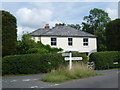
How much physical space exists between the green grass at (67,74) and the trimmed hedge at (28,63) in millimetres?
3760

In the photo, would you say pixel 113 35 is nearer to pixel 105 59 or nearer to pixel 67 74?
pixel 105 59

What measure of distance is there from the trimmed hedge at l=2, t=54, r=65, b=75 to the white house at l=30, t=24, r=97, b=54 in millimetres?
16907

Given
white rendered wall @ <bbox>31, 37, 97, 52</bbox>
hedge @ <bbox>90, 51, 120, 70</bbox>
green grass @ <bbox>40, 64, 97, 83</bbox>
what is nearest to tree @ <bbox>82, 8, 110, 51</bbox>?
white rendered wall @ <bbox>31, 37, 97, 52</bbox>

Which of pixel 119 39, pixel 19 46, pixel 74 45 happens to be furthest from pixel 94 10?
pixel 19 46

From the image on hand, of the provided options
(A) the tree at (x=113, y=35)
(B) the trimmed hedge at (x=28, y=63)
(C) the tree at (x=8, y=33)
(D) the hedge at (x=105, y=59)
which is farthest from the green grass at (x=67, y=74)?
(A) the tree at (x=113, y=35)

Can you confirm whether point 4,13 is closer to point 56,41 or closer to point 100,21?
point 56,41

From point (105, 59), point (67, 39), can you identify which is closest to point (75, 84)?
A: point (105, 59)

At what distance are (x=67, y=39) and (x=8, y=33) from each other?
18.6 meters

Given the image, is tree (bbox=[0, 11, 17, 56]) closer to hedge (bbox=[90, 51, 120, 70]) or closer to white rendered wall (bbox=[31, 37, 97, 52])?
hedge (bbox=[90, 51, 120, 70])

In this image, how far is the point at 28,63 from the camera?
16.7 meters

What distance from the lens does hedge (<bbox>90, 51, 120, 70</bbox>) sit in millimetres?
20297

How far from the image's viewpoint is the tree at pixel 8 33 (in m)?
17.8

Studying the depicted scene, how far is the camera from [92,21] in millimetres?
60031

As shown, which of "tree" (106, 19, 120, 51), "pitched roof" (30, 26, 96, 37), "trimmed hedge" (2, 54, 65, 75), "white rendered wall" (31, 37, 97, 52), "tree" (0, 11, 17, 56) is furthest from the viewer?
"pitched roof" (30, 26, 96, 37)
